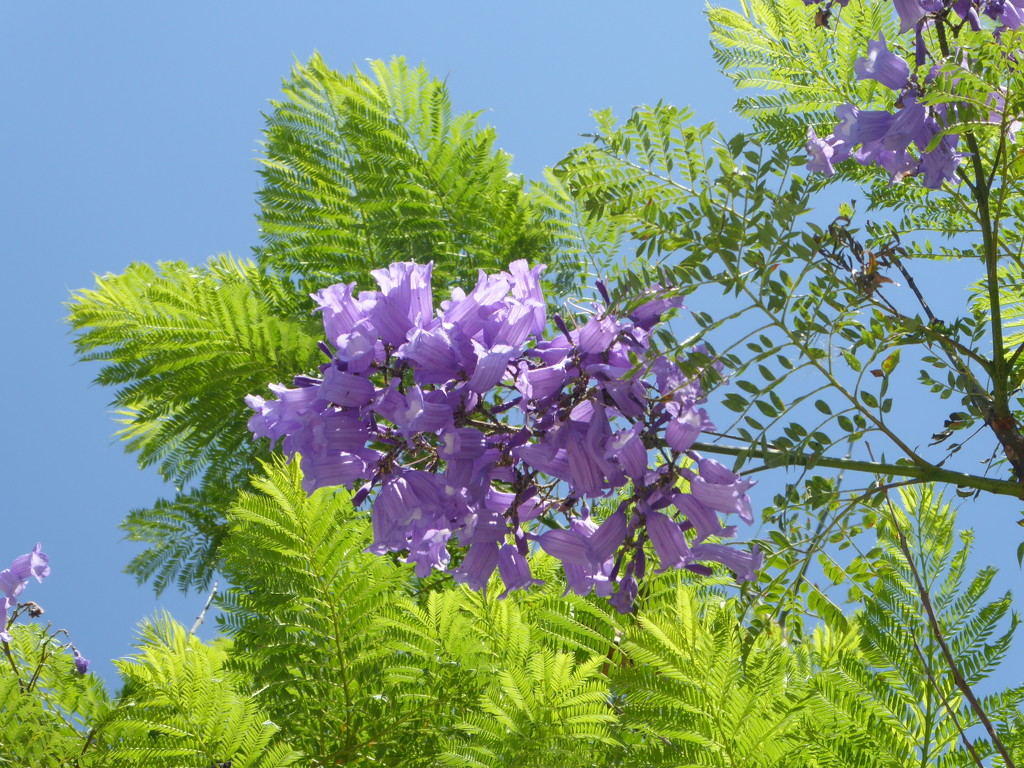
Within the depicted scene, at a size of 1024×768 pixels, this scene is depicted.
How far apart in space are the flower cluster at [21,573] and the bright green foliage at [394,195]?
1448 millimetres

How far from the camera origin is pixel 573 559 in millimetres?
911

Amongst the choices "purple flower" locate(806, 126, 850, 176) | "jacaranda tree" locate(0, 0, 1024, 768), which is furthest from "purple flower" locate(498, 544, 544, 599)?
"purple flower" locate(806, 126, 850, 176)

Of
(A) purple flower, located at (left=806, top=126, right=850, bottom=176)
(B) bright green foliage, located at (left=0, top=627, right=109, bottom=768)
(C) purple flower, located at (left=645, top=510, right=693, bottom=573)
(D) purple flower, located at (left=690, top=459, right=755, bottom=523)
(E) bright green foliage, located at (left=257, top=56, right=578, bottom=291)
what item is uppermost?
(E) bright green foliage, located at (left=257, top=56, right=578, bottom=291)

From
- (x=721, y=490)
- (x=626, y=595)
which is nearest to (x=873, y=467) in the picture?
(x=721, y=490)

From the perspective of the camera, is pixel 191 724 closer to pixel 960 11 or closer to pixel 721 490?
pixel 721 490

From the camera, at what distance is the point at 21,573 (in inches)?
92.8

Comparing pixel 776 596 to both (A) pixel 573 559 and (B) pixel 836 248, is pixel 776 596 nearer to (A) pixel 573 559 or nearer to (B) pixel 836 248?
(A) pixel 573 559

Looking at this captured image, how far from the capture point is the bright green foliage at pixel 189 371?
293 cm

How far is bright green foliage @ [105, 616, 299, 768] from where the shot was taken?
1.40m

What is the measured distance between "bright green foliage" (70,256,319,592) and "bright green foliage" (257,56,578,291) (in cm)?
37

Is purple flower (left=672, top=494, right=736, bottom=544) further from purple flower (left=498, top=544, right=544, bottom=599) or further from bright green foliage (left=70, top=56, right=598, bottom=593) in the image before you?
bright green foliage (left=70, top=56, right=598, bottom=593)

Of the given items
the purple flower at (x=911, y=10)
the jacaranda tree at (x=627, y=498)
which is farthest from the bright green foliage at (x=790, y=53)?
the purple flower at (x=911, y=10)

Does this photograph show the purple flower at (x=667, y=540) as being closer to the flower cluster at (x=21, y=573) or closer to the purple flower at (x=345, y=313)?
the purple flower at (x=345, y=313)

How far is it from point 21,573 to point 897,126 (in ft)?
7.57
